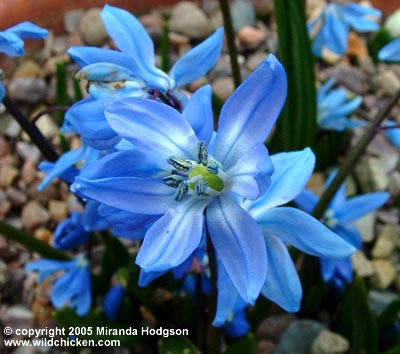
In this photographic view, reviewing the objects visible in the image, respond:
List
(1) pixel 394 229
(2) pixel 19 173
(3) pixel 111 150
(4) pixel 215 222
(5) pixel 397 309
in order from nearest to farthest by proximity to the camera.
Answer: (4) pixel 215 222 < (3) pixel 111 150 < (5) pixel 397 309 < (1) pixel 394 229 < (2) pixel 19 173

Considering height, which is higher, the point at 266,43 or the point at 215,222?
the point at 215,222

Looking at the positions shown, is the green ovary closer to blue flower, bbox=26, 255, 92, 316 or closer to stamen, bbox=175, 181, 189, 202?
stamen, bbox=175, 181, 189, 202

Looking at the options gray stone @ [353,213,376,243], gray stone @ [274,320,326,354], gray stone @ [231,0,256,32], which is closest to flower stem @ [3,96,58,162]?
gray stone @ [274,320,326,354]

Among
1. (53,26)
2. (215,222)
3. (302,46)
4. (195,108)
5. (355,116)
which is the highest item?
(195,108)

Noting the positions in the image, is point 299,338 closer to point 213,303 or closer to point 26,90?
point 213,303

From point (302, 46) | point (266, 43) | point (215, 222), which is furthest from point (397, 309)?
point (266, 43)

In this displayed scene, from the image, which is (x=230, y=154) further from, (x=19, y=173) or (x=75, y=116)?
(x=19, y=173)

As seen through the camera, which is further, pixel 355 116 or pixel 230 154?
pixel 355 116

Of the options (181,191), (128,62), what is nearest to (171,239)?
(181,191)
